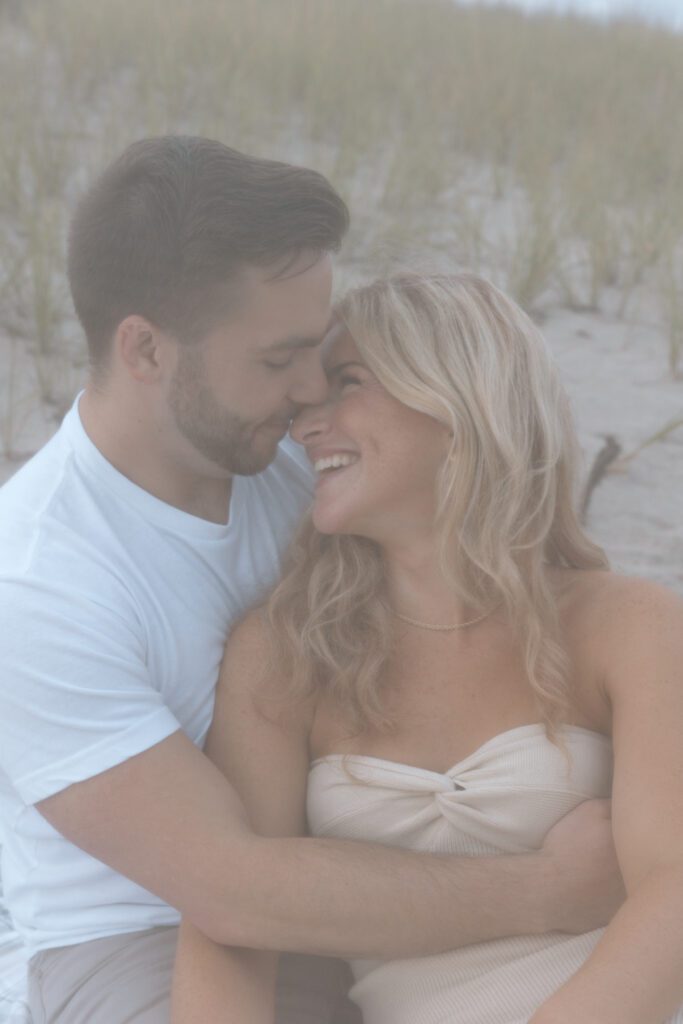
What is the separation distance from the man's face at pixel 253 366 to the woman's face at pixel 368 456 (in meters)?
0.05

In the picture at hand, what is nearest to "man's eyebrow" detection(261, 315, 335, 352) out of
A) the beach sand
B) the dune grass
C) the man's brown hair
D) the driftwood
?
the man's brown hair

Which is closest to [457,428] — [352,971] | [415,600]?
[415,600]

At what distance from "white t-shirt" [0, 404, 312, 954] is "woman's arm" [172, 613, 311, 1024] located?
0.05m

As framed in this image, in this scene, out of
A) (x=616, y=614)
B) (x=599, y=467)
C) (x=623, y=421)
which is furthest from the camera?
(x=623, y=421)

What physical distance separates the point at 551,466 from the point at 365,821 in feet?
2.48

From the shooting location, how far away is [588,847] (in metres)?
2.28

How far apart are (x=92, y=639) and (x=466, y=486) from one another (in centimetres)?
75

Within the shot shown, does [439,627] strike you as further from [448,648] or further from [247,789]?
[247,789]

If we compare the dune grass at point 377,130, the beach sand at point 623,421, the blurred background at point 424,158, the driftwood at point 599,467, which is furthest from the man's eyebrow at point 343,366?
the dune grass at point 377,130

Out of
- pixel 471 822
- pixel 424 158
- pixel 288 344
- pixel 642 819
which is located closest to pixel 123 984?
pixel 471 822

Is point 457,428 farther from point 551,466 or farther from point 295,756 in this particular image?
point 295,756

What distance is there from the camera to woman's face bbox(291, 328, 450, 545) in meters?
2.42

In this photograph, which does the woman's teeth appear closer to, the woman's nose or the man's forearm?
the woman's nose

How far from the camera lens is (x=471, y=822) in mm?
2355
